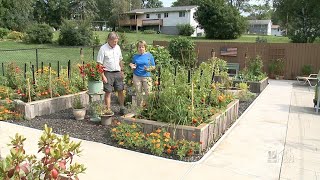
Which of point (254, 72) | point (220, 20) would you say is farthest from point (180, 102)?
point (220, 20)

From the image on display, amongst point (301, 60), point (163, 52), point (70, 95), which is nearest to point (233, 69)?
point (301, 60)

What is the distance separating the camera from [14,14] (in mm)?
37281

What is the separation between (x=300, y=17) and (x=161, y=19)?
3508cm

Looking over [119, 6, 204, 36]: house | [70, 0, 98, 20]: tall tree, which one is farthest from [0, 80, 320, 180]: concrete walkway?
[70, 0, 98, 20]: tall tree

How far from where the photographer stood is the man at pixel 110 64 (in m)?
5.59

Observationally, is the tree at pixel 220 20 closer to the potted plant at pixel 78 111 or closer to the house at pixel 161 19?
the house at pixel 161 19

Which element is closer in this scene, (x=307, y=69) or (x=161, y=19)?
(x=307, y=69)

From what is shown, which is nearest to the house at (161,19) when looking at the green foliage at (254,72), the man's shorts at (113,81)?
the green foliage at (254,72)

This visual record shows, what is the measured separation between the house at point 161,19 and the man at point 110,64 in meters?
45.5

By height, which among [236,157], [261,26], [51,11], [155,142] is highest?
[51,11]

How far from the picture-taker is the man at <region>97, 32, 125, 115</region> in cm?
559

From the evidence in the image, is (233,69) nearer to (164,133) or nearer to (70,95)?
(70,95)

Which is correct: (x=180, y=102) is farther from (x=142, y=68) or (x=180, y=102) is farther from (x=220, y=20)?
(x=220, y=20)

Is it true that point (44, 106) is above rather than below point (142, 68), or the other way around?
below
